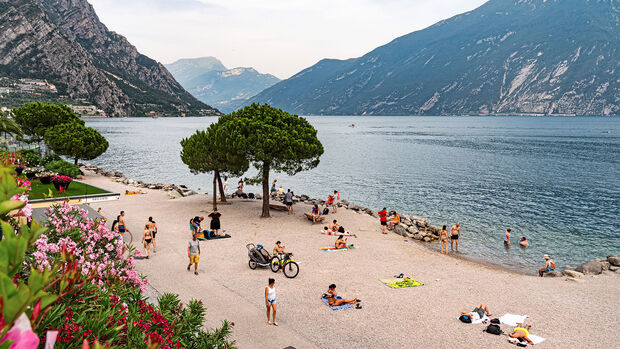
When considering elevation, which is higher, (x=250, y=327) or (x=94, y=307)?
(x=94, y=307)

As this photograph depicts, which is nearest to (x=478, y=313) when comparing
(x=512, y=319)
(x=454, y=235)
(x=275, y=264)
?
(x=512, y=319)

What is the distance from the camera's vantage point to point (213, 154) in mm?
33406

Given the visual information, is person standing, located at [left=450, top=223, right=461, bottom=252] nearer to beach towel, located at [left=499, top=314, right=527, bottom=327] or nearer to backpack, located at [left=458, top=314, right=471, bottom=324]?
beach towel, located at [left=499, top=314, right=527, bottom=327]

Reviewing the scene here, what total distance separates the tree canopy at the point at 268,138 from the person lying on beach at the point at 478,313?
17439mm

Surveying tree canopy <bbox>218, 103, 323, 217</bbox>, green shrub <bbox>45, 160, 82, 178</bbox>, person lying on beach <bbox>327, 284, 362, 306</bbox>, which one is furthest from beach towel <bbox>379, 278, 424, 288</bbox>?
green shrub <bbox>45, 160, 82, 178</bbox>

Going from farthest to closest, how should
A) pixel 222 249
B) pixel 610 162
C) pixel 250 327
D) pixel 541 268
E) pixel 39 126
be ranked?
pixel 610 162
pixel 39 126
pixel 541 268
pixel 222 249
pixel 250 327

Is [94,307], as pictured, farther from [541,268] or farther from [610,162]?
[610,162]

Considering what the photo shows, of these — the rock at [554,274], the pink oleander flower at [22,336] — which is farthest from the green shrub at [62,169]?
the pink oleander flower at [22,336]

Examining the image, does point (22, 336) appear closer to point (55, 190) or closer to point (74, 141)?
point (55, 190)

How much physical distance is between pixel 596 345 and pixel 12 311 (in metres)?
→ 18.3

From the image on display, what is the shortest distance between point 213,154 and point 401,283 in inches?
815

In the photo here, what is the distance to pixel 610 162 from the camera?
78.5m

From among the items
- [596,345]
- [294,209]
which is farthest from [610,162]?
[596,345]

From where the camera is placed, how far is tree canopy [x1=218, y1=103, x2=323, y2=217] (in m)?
A: 29.3
